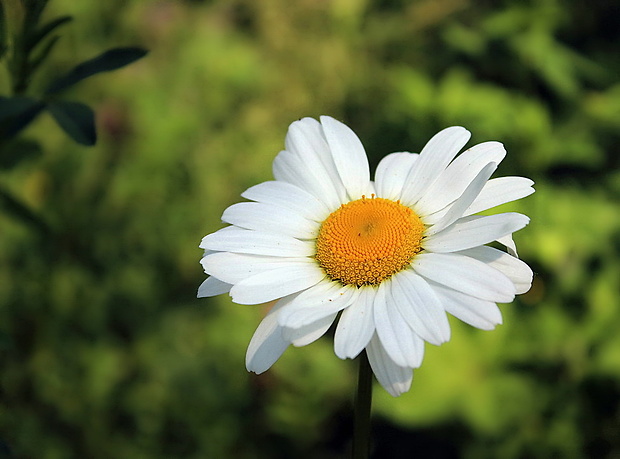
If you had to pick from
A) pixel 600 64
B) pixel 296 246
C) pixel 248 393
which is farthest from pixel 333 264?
pixel 600 64

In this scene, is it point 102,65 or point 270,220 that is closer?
point 270,220

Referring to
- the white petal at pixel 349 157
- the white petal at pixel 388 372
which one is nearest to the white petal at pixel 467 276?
the white petal at pixel 388 372

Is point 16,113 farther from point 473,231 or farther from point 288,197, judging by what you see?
point 473,231

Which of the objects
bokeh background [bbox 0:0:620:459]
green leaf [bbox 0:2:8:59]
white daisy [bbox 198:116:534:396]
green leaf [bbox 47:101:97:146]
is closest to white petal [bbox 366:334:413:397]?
white daisy [bbox 198:116:534:396]

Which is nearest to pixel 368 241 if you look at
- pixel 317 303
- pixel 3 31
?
pixel 317 303

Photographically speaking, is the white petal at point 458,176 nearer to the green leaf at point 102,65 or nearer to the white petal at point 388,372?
the white petal at point 388,372

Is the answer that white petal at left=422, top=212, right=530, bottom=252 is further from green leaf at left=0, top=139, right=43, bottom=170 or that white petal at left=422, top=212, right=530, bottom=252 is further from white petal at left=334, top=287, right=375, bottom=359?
green leaf at left=0, top=139, right=43, bottom=170
